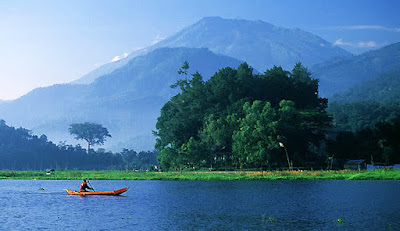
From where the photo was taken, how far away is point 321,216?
130ft

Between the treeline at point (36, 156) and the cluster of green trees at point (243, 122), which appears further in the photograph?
the treeline at point (36, 156)

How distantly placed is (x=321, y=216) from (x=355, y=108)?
440ft

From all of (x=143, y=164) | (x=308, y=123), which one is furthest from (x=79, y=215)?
(x=143, y=164)

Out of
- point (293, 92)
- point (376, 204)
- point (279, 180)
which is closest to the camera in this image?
point (376, 204)

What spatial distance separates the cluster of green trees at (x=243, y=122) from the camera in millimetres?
91375

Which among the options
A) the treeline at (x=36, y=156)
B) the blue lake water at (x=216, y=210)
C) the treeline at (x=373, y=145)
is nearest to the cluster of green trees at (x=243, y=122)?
the treeline at (x=373, y=145)

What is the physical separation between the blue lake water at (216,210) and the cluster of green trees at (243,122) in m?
26.9

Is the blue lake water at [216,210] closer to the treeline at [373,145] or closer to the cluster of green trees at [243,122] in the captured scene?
the cluster of green trees at [243,122]

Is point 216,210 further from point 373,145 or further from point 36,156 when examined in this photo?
point 36,156

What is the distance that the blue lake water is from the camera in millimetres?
36219

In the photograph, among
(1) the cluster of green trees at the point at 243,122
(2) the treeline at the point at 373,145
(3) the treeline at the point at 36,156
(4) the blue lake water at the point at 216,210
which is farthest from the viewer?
(3) the treeline at the point at 36,156

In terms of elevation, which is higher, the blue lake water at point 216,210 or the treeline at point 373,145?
the treeline at point 373,145

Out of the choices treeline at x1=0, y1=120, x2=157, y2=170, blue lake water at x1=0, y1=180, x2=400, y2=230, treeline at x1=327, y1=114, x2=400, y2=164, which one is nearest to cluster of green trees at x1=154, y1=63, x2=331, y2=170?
treeline at x1=327, y1=114, x2=400, y2=164

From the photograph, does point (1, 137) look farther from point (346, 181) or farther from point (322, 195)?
point (322, 195)
